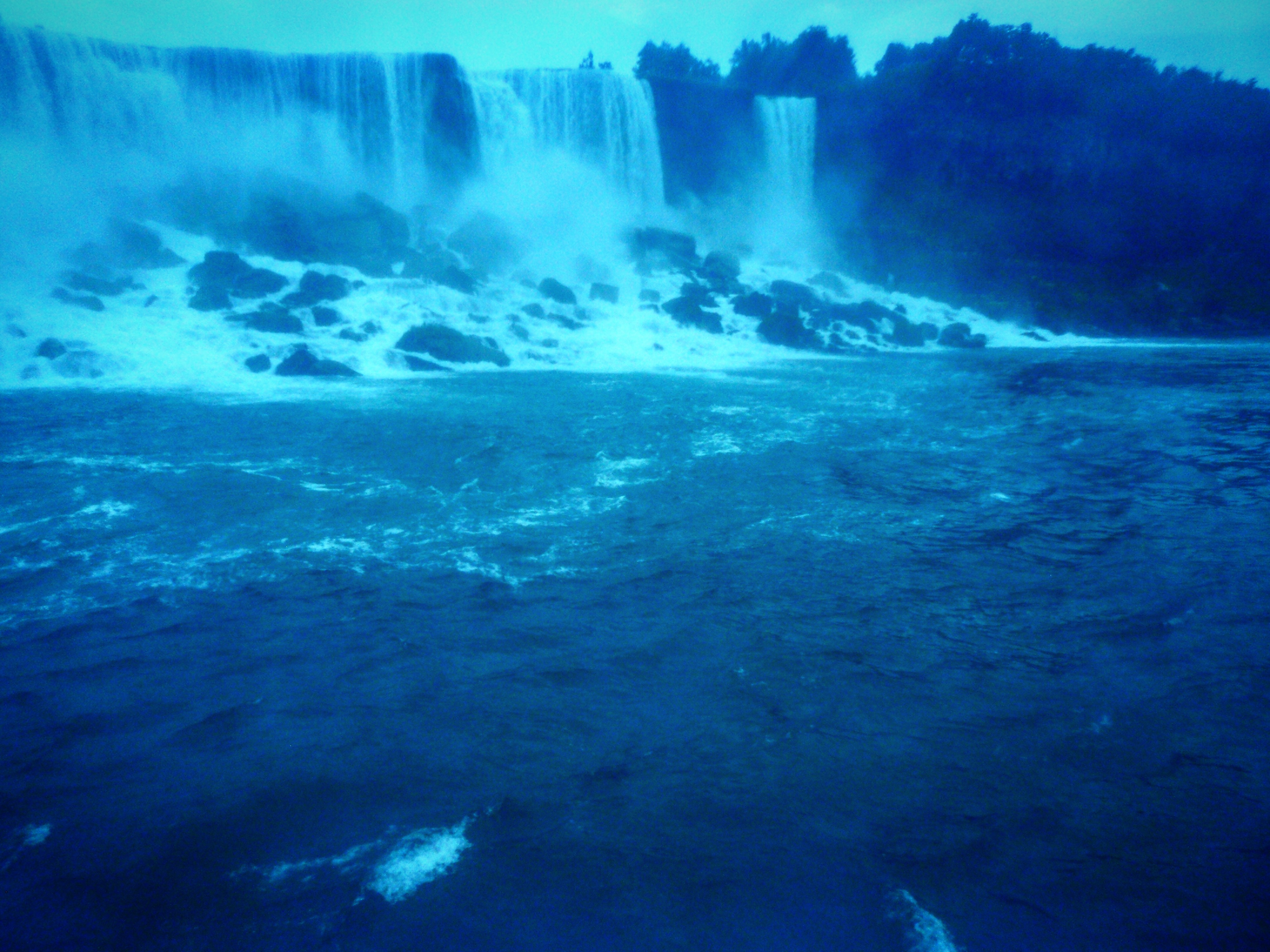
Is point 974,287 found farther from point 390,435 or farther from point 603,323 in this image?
point 390,435

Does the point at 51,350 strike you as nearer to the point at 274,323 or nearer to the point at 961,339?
the point at 274,323

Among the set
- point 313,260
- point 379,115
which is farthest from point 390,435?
point 379,115

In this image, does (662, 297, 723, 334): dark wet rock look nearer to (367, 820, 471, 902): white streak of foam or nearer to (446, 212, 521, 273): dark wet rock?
(446, 212, 521, 273): dark wet rock

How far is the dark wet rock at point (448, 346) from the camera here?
22.4m

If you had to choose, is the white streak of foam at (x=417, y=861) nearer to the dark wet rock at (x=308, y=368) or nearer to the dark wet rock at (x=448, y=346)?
the dark wet rock at (x=308, y=368)

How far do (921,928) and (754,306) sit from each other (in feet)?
89.2

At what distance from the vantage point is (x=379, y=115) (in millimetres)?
33938

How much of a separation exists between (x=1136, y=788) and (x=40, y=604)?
931cm

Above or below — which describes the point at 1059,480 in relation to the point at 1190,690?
above

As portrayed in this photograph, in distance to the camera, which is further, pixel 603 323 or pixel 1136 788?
pixel 603 323

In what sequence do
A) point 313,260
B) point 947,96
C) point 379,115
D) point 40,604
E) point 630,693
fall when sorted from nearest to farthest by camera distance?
point 630,693, point 40,604, point 313,260, point 379,115, point 947,96

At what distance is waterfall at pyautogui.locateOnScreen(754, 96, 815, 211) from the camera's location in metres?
41.1

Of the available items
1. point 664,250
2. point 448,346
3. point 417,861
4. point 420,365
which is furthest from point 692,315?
point 417,861

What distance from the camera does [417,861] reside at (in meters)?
4.47
